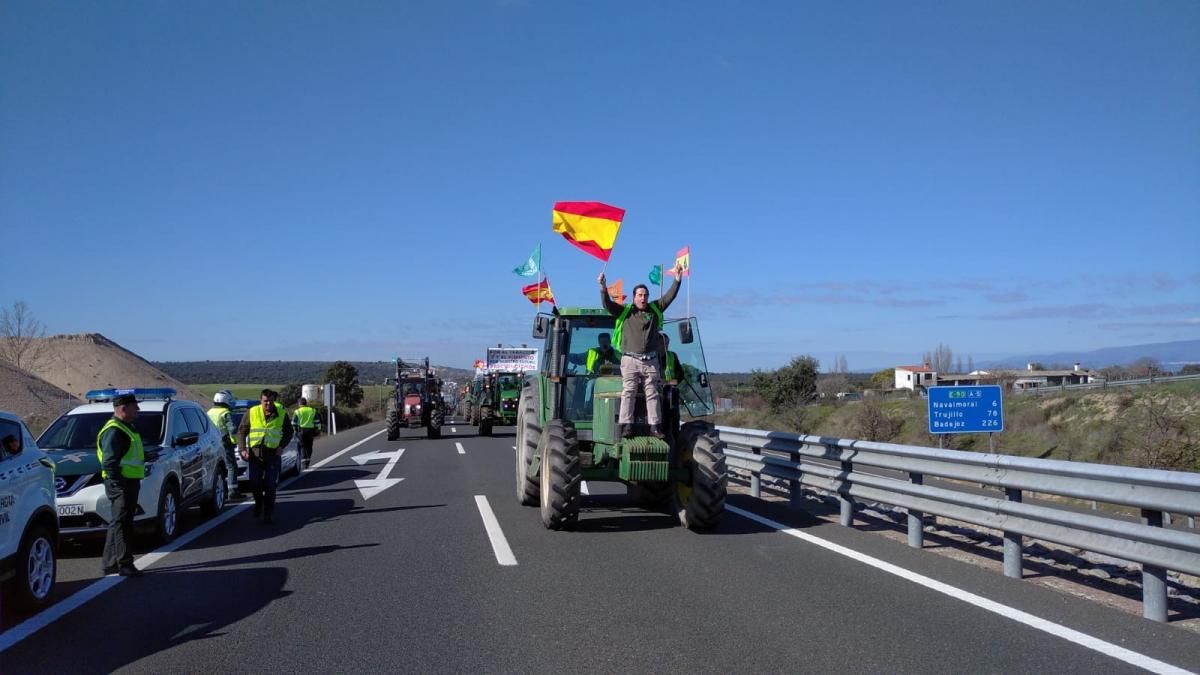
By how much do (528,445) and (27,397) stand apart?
34721mm

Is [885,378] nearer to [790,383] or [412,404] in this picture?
[790,383]

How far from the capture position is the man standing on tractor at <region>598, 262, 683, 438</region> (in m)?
10.3

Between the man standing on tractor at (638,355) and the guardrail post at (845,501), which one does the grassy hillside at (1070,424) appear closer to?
the guardrail post at (845,501)

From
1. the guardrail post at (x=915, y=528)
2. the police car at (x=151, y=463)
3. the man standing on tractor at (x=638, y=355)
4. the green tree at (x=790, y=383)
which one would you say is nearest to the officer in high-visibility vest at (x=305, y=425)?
the police car at (x=151, y=463)

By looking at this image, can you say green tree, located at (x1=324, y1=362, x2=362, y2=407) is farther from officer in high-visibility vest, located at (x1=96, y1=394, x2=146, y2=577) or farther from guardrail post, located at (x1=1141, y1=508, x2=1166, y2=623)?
guardrail post, located at (x1=1141, y1=508, x2=1166, y2=623)

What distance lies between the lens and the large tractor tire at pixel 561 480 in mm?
10117

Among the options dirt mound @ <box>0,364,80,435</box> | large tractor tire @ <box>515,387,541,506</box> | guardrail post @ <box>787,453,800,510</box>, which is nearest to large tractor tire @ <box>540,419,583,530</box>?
large tractor tire @ <box>515,387,541,506</box>

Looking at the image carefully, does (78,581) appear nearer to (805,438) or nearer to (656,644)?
(656,644)

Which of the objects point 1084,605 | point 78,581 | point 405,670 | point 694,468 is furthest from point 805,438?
point 78,581

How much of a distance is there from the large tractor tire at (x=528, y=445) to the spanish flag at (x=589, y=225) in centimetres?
236

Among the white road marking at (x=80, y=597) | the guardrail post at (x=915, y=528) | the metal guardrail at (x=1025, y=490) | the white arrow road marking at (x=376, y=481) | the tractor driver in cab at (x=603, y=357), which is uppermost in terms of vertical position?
the tractor driver in cab at (x=603, y=357)

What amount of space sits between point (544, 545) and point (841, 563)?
3.07m

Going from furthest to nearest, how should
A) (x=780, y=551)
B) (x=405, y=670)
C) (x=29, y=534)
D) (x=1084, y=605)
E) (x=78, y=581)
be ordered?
1. (x=780, y=551)
2. (x=78, y=581)
3. (x=29, y=534)
4. (x=1084, y=605)
5. (x=405, y=670)

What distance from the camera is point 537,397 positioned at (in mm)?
12133
